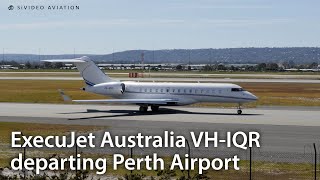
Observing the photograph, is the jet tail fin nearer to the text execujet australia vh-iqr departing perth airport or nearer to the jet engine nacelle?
the text execujet australia vh-iqr departing perth airport

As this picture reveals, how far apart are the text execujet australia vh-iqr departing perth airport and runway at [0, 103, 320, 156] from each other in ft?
3.56

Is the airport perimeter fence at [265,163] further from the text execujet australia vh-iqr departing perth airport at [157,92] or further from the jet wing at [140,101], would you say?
the jet wing at [140,101]

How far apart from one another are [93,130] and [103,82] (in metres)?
16.5

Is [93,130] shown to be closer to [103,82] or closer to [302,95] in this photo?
[103,82]

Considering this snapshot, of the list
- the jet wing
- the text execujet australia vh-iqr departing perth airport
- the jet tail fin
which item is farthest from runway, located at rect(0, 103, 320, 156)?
the jet tail fin

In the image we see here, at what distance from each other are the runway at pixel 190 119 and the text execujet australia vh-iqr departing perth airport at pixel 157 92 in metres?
1.08

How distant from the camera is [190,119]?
45906 mm

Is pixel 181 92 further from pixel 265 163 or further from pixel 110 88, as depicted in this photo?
pixel 265 163

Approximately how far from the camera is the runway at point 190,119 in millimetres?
35969

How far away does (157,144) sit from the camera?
32.2 metres

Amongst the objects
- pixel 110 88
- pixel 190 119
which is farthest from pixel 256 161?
pixel 110 88

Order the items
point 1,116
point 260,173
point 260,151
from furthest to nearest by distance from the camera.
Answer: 1. point 1,116
2. point 260,151
3. point 260,173

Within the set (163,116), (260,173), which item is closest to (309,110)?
(163,116)

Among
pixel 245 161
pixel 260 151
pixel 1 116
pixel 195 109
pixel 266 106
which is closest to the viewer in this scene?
pixel 245 161
